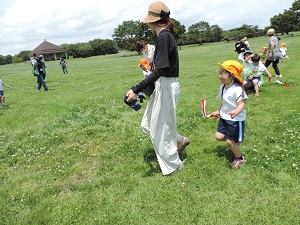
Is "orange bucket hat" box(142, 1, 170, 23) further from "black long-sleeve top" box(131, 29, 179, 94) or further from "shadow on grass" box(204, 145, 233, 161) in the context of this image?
"shadow on grass" box(204, 145, 233, 161)

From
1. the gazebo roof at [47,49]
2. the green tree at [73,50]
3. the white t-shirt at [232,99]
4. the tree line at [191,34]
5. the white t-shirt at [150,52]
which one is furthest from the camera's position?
the gazebo roof at [47,49]

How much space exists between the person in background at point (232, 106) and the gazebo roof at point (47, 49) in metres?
99.4

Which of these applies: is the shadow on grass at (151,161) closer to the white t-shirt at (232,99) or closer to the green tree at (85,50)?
the white t-shirt at (232,99)

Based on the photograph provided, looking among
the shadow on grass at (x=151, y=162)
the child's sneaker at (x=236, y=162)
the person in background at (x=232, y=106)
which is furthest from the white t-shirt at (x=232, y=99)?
the shadow on grass at (x=151, y=162)

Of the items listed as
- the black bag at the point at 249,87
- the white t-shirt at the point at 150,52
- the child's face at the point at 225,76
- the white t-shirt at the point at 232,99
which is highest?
the white t-shirt at the point at 150,52

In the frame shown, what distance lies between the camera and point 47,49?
97.8 meters

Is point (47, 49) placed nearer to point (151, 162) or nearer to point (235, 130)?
point (151, 162)

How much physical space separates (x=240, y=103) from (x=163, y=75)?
1.43 metres

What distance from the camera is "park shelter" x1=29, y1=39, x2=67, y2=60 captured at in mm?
94519

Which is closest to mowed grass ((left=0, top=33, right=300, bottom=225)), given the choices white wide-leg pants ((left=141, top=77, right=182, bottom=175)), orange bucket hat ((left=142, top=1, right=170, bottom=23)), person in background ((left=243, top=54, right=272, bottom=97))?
white wide-leg pants ((left=141, top=77, right=182, bottom=175))

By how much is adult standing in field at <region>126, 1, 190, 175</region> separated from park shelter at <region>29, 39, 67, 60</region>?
97809mm

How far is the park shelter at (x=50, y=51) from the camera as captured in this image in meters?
94.5

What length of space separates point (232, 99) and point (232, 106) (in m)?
0.13

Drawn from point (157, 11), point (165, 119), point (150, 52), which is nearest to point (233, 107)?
point (165, 119)
